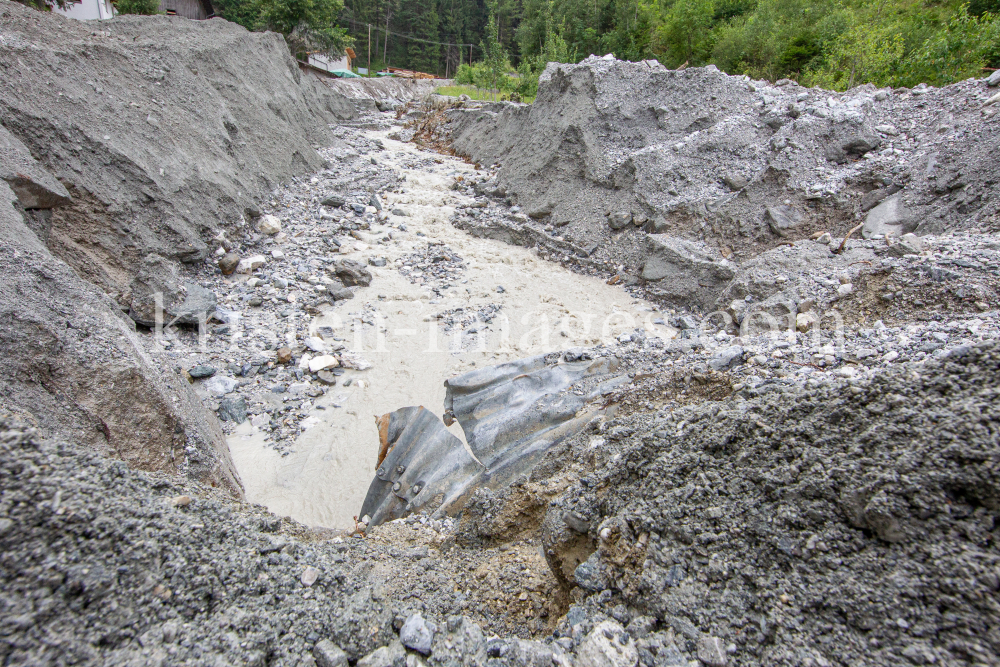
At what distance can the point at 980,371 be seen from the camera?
122 centimetres

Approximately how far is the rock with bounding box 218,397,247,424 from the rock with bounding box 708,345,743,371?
362 cm

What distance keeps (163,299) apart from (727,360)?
17.2 ft

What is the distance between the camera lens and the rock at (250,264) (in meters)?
5.90

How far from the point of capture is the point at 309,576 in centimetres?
148

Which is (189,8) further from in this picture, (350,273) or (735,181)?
(735,181)

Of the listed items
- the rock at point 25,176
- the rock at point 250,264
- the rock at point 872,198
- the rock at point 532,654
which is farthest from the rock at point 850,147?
the rock at point 25,176

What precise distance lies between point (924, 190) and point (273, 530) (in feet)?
23.4

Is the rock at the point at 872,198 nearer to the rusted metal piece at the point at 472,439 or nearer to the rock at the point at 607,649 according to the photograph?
the rusted metal piece at the point at 472,439

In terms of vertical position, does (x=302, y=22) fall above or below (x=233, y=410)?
above

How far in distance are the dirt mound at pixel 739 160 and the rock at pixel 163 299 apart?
5.26 meters

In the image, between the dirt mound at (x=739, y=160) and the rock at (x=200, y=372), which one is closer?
the rock at (x=200, y=372)

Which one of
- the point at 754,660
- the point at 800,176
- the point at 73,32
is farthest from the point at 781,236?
the point at 73,32

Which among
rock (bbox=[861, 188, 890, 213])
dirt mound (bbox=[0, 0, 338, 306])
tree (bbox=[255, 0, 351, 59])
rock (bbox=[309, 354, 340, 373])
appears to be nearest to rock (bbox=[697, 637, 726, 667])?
rock (bbox=[309, 354, 340, 373])

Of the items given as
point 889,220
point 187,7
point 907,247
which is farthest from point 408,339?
point 187,7
